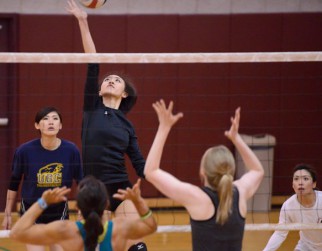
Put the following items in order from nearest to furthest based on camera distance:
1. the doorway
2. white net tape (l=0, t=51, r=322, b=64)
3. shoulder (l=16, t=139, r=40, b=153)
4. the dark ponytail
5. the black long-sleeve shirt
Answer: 1. the dark ponytail
2. white net tape (l=0, t=51, r=322, b=64)
3. the black long-sleeve shirt
4. shoulder (l=16, t=139, r=40, b=153)
5. the doorway

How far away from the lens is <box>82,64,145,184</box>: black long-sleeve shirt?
6.63 m

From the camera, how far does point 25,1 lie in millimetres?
10641

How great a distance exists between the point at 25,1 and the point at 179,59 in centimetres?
487

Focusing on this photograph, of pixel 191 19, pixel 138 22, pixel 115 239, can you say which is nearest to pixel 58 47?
pixel 138 22

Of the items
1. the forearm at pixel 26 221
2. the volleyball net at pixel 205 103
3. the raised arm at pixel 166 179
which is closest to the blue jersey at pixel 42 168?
the forearm at pixel 26 221

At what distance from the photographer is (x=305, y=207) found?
761 centimetres

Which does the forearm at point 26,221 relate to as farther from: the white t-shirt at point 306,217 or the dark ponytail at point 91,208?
the white t-shirt at point 306,217

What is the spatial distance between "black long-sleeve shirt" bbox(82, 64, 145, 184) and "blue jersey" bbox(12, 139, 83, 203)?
0.55 feet

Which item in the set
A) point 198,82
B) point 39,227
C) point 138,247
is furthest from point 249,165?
point 198,82

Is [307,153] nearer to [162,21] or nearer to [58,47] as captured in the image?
[162,21]

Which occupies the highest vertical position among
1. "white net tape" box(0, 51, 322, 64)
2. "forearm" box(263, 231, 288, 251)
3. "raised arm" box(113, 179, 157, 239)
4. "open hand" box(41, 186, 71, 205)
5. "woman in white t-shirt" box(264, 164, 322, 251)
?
"white net tape" box(0, 51, 322, 64)

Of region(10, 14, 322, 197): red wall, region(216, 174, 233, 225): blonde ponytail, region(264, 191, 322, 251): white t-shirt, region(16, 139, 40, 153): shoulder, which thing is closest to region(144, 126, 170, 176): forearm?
region(216, 174, 233, 225): blonde ponytail

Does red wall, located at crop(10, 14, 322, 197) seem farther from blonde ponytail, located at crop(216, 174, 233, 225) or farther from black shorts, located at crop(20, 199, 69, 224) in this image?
blonde ponytail, located at crop(216, 174, 233, 225)

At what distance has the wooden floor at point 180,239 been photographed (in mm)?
9186
